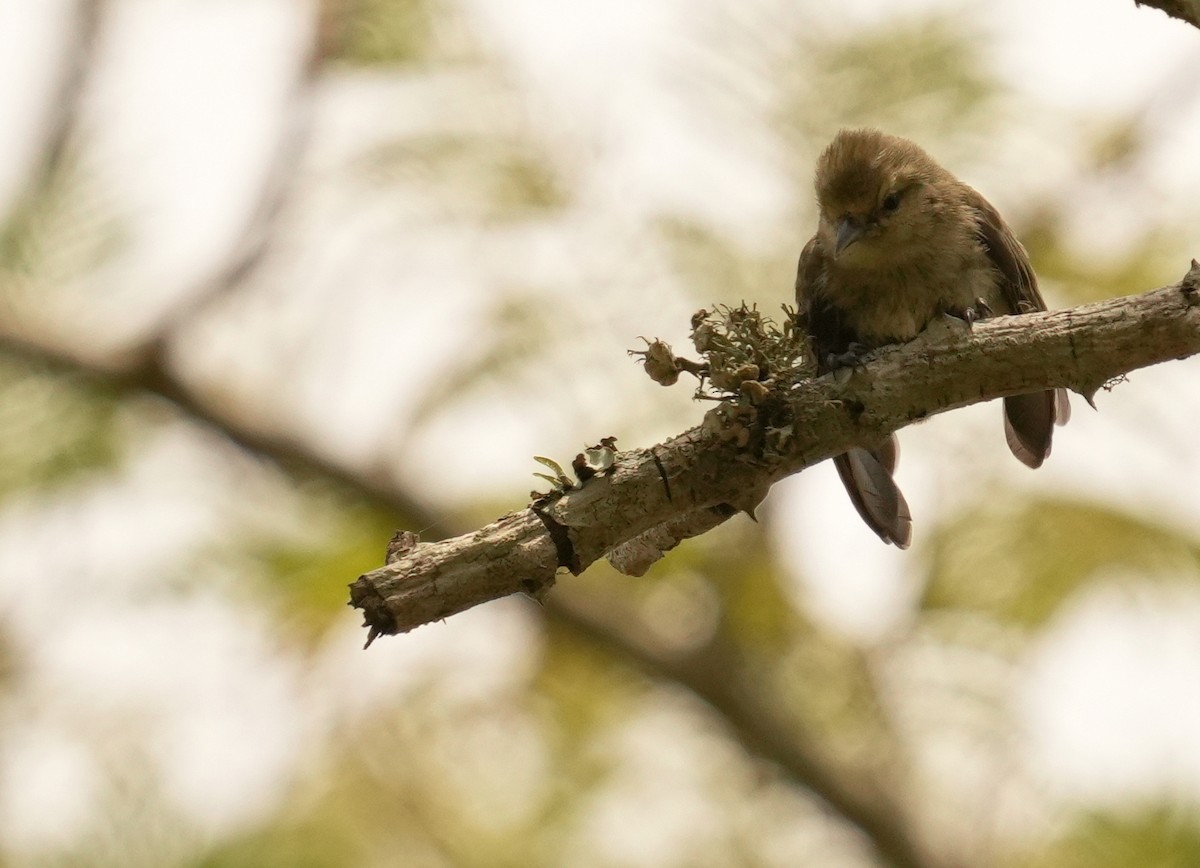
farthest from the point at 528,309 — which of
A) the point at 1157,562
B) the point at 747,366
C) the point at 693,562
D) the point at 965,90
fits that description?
the point at 747,366

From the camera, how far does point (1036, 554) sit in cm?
407

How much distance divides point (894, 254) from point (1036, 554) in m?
1.31

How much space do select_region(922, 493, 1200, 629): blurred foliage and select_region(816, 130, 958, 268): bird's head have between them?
119 centimetres

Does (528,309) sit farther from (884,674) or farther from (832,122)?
(884,674)

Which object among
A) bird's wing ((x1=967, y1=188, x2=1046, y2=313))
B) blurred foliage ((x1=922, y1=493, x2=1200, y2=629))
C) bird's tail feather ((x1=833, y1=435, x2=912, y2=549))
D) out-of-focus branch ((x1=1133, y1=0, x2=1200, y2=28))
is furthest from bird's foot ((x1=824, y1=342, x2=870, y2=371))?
blurred foliage ((x1=922, y1=493, x2=1200, y2=629))

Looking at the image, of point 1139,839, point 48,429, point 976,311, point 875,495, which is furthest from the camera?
point 48,429

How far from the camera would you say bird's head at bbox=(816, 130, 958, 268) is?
3254mm

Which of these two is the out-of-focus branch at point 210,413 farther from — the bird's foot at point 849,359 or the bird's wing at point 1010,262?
the bird's wing at point 1010,262

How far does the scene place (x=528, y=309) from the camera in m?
4.11

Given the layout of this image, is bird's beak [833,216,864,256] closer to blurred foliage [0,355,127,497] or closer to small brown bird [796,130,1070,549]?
small brown bird [796,130,1070,549]

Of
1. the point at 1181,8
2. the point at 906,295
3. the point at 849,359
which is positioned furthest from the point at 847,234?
the point at 1181,8

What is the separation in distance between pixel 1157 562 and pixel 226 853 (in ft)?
8.87

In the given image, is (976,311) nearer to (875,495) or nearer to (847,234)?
(847,234)

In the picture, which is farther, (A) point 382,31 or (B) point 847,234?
(A) point 382,31
